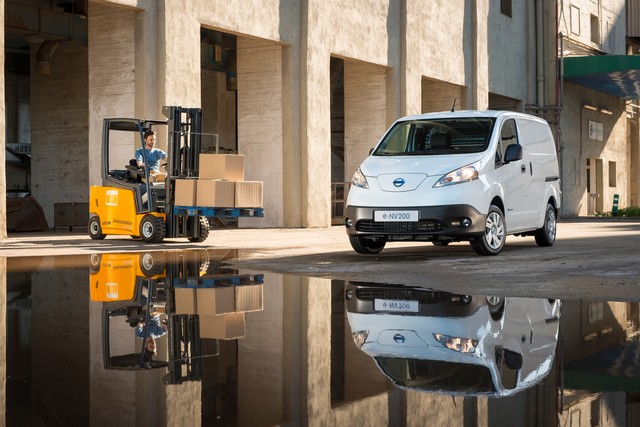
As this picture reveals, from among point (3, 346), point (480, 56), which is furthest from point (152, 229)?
point (480, 56)

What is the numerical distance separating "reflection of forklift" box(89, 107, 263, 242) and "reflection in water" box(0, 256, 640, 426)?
687 centimetres

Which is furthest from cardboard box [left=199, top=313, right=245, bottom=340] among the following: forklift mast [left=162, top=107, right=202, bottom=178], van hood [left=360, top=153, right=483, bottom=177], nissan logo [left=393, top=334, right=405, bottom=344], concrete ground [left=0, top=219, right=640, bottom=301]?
forklift mast [left=162, top=107, right=202, bottom=178]

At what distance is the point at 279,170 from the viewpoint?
2327cm

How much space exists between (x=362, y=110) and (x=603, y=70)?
1194 centimetres

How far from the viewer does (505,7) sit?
34.4 m

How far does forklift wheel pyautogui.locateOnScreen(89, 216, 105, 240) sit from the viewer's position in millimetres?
16188

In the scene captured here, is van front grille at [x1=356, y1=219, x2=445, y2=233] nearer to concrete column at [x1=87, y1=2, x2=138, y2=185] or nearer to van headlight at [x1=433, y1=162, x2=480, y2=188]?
van headlight at [x1=433, y1=162, x2=480, y2=188]

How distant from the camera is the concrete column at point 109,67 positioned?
19281 mm

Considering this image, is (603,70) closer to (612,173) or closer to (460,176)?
(612,173)

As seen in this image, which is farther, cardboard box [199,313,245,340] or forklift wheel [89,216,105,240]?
forklift wheel [89,216,105,240]

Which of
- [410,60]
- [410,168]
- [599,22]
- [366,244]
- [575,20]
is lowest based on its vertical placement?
[366,244]

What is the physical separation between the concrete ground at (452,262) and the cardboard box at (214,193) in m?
0.65

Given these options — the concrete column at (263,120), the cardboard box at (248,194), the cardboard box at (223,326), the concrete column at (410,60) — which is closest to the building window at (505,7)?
the concrete column at (410,60)

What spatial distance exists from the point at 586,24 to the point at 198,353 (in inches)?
1473
